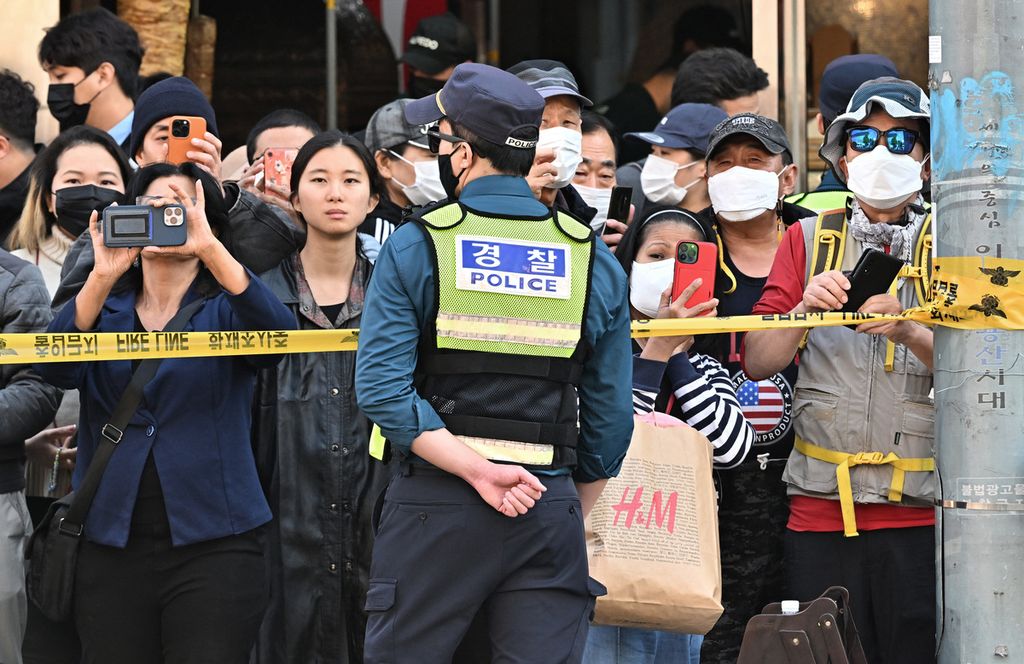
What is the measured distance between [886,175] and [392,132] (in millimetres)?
2159

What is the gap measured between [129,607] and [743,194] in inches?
103

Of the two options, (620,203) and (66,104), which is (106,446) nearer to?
(620,203)

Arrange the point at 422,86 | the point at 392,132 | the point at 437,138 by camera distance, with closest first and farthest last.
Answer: the point at 437,138 → the point at 392,132 → the point at 422,86

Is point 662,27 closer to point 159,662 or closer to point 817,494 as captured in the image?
point 817,494

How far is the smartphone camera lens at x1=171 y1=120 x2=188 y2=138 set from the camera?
5.60 meters

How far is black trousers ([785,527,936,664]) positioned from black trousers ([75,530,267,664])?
1924mm

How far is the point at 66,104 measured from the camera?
7.04m

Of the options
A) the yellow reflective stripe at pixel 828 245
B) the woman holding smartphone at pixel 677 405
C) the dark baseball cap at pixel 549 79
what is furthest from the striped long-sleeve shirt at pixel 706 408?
the dark baseball cap at pixel 549 79

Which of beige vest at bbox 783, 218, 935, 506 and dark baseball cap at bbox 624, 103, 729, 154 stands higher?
dark baseball cap at bbox 624, 103, 729, 154

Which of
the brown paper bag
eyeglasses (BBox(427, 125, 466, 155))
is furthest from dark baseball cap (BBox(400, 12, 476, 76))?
eyeglasses (BBox(427, 125, 466, 155))

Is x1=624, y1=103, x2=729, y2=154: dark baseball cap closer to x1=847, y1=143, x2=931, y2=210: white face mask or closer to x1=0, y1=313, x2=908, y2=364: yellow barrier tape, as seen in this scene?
x1=847, y1=143, x2=931, y2=210: white face mask

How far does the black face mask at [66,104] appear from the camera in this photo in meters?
7.02

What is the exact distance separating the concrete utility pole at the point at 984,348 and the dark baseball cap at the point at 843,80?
82.7 inches

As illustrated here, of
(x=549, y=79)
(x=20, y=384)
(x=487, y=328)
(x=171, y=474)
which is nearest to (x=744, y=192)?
(x=549, y=79)
